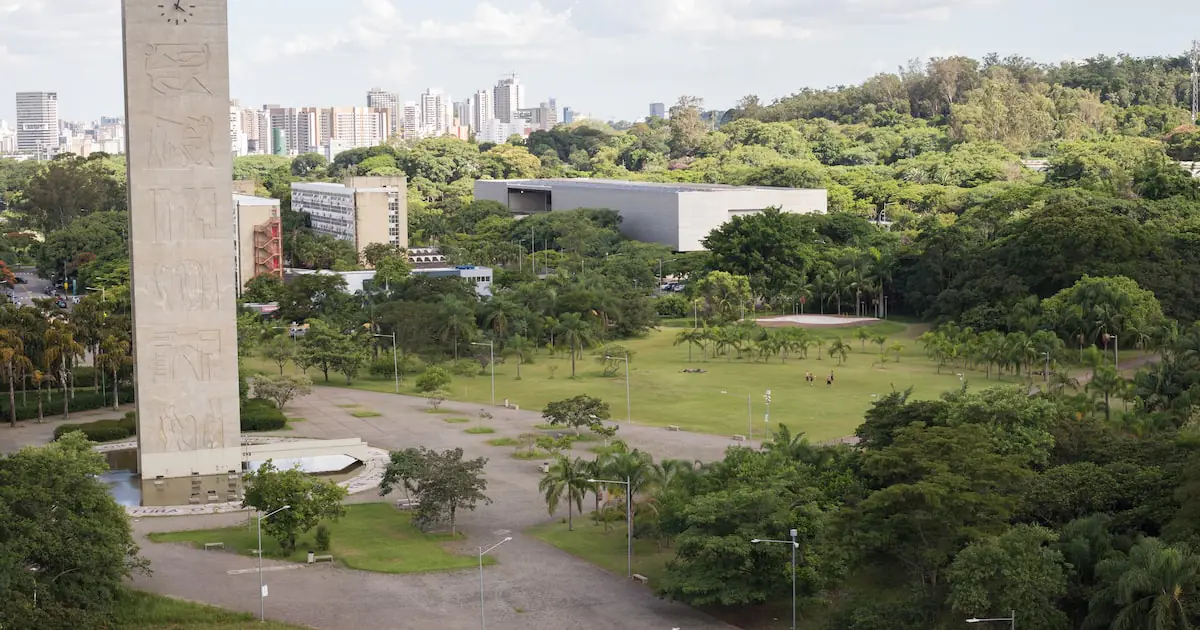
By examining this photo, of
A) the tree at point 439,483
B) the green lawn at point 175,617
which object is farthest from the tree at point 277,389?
the green lawn at point 175,617

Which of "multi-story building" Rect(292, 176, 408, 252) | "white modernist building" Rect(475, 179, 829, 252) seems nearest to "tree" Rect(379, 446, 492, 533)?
"white modernist building" Rect(475, 179, 829, 252)

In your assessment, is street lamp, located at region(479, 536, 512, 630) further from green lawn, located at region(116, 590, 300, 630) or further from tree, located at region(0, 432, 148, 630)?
tree, located at region(0, 432, 148, 630)

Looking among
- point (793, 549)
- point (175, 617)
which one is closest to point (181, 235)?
point (175, 617)

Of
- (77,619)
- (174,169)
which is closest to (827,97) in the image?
(174,169)

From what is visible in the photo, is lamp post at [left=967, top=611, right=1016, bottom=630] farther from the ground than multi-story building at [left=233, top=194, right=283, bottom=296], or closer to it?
closer to it

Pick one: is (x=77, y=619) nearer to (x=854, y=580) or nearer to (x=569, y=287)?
(x=854, y=580)

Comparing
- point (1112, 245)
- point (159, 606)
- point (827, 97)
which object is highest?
point (827, 97)

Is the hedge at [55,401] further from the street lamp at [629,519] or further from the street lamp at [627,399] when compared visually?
the street lamp at [629,519]
